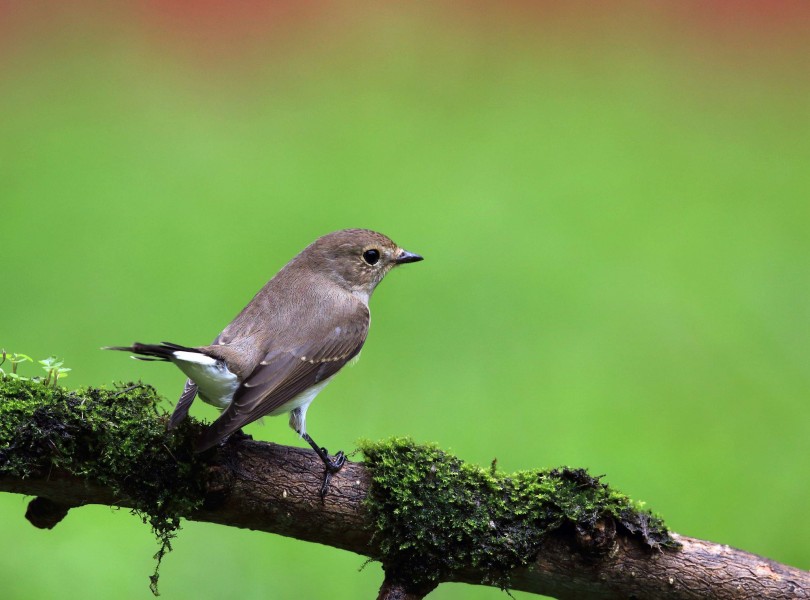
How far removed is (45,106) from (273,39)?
3.21 m

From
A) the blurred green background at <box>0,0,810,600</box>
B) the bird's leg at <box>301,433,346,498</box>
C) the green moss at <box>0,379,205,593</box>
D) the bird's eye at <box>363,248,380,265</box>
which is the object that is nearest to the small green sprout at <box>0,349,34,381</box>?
the green moss at <box>0,379,205,593</box>

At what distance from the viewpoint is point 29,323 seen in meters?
8.02

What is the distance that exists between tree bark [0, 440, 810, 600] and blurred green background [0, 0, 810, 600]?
238 cm

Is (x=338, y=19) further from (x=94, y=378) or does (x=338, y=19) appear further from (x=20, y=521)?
(x=20, y=521)

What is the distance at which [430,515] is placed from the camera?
3.88 meters

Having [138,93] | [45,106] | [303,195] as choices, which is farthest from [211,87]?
[303,195]

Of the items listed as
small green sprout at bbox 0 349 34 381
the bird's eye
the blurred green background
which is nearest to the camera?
small green sprout at bbox 0 349 34 381

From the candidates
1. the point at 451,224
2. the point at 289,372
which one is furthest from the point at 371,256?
the point at 451,224

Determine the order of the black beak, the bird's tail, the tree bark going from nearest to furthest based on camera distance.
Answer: the bird's tail, the tree bark, the black beak

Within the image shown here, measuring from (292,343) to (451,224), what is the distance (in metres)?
5.65

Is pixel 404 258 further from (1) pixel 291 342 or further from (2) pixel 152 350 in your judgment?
(2) pixel 152 350

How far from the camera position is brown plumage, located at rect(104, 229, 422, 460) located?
3971 millimetres

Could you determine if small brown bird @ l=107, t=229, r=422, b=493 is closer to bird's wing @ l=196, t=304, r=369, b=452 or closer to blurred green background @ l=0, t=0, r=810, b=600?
bird's wing @ l=196, t=304, r=369, b=452

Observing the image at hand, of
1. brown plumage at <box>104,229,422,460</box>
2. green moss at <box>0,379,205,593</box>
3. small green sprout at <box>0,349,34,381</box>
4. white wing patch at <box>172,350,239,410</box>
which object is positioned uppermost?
brown plumage at <box>104,229,422,460</box>
